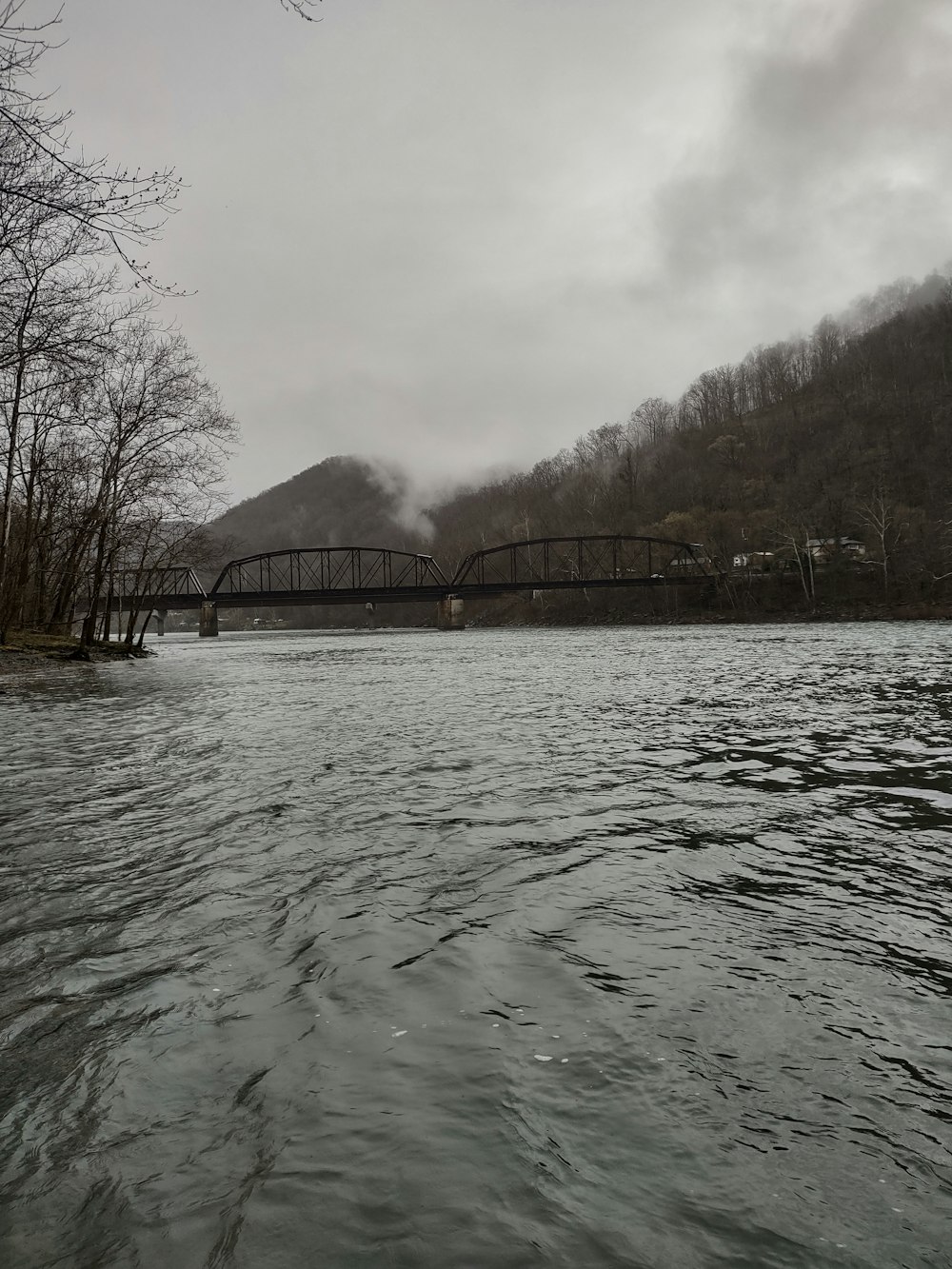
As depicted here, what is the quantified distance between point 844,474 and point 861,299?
84.6 meters

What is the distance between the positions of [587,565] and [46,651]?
126 metres

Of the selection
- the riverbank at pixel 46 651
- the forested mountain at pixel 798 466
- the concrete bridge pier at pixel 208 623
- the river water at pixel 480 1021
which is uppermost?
the forested mountain at pixel 798 466

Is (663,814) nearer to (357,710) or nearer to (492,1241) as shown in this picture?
(492,1241)

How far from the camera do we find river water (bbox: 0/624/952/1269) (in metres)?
2.32

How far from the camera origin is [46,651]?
106ft

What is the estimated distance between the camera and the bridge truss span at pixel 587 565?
107 metres

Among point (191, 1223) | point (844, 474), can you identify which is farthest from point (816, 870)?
point (844, 474)

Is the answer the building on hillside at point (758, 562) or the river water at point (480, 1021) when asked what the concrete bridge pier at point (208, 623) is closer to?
the building on hillside at point (758, 562)

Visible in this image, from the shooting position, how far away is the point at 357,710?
16.1 metres

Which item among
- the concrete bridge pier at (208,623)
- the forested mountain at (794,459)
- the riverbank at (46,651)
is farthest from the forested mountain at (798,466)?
the riverbank at (46,651)

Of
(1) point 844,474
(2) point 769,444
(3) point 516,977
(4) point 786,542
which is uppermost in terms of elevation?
(2) point 769,444

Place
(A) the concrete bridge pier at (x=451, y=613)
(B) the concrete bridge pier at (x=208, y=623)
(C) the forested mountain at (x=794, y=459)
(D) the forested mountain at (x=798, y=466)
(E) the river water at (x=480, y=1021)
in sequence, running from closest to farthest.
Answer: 1. (E) the river water at (x=480, y=1021)
2. (D) the forested mountain at (x=798, y=466)
3. (C) the forested mountain at (x=794, y=459)
4. (A) the concrete bridge pier at (x=451, y=613)
5. (B) the concrete bridge pier at (x=208, y=623)

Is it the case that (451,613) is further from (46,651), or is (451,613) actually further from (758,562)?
(46,651)

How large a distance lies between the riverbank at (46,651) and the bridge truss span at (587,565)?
6829cm
